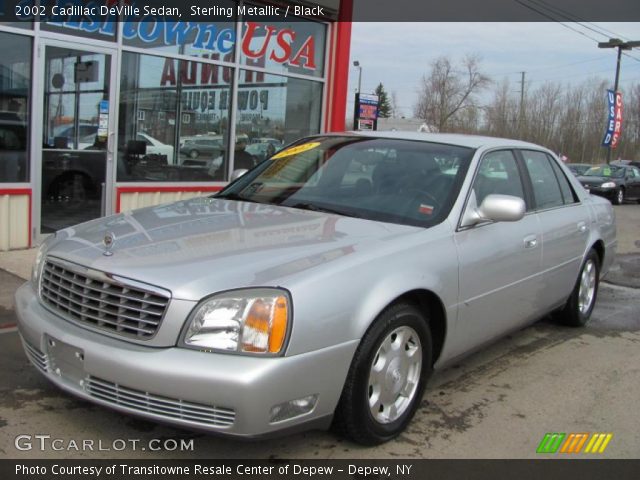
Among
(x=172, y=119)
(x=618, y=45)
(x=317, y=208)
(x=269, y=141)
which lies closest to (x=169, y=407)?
(x=317, y=208)

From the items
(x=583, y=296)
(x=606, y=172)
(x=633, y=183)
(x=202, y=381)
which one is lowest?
(x=583, y=296)

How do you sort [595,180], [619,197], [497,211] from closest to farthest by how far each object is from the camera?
1. [497,211]
2. [595,180]
3. [619,197]

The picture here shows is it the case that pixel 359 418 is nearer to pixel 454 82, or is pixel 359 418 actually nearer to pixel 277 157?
pixel 277 157

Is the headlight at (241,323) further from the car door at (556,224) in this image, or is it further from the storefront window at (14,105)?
the storefront window at (14,105)

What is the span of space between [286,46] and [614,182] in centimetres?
1575

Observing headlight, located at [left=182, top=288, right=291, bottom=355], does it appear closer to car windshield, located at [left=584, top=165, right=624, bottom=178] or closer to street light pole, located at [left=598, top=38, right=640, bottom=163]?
car windshield, located at [left=584, top=165, right=624, bottom=178]

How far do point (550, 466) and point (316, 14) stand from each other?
28.5 feet

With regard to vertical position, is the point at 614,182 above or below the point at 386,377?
above

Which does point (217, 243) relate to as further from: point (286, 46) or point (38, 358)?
point (286, 46)

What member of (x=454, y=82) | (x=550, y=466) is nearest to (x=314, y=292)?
(x=550, y=466)

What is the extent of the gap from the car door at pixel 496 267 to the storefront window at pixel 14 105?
538 centimetres

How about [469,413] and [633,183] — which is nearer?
[469,413]

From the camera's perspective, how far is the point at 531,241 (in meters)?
4.39

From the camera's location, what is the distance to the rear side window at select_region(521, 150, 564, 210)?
191 inches
